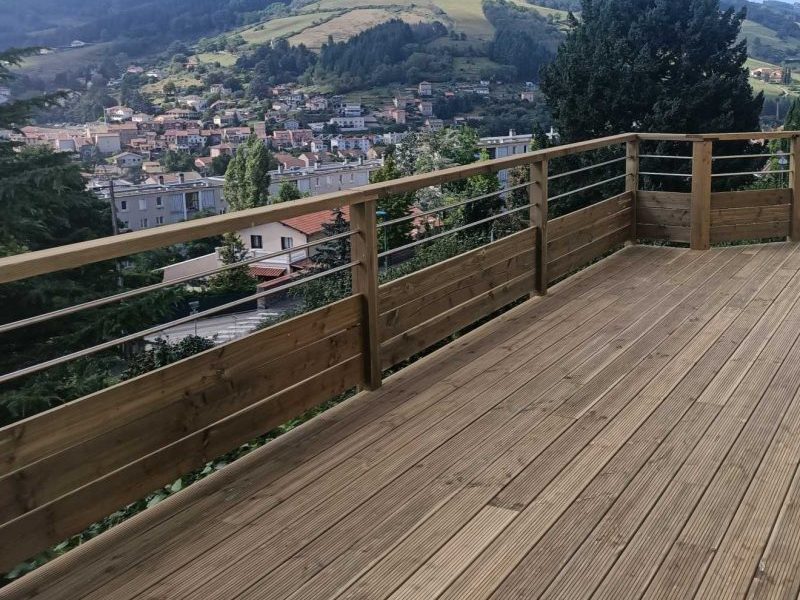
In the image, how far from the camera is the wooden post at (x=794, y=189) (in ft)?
22.7

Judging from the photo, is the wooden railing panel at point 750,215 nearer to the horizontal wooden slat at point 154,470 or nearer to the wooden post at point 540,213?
the wooden post at point 540,213

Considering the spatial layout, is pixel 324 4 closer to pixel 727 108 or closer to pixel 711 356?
pixel 727 108

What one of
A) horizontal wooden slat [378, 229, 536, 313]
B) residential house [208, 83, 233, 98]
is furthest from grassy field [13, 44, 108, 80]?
horizontal wooden slat [378, 229, 536, 313]

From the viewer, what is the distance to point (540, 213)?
17.1 ft

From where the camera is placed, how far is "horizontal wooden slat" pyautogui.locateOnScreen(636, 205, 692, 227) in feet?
22.4

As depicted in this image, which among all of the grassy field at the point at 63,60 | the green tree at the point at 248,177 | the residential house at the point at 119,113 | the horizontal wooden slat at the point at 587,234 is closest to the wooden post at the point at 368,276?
the horizontal wooden slat at the point at 587,234

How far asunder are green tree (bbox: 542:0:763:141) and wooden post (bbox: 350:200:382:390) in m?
19.8

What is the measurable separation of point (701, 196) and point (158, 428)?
5193 millimetres

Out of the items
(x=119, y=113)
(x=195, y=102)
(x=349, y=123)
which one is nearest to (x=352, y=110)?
(x=349, y=123)


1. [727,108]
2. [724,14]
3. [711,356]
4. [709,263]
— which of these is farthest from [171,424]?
[724,14]

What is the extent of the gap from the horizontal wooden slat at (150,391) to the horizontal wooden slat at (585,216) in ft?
7.89

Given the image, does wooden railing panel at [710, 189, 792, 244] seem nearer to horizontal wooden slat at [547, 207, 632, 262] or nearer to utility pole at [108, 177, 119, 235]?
horizontal wooden slat at [547, 207, 632, 262]

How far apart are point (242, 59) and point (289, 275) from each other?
5412 cm

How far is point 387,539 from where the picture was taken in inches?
95.0
